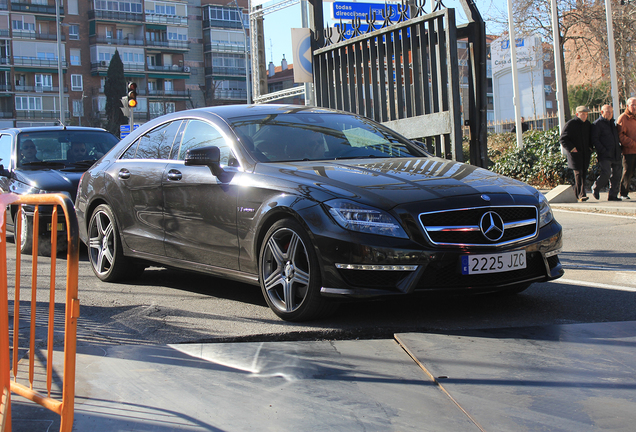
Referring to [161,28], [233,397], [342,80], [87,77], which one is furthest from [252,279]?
[161,28]

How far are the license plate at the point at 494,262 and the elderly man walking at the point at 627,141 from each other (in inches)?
378

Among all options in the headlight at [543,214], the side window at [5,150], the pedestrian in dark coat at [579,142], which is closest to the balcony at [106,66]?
the side window at [5,150]

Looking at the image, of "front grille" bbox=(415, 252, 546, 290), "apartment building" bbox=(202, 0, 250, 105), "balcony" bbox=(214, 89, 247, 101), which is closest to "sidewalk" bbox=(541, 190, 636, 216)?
"front grille" bbox=(415, 252, 546, 290)

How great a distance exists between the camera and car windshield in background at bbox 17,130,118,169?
1002cm

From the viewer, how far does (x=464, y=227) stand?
471 centimetres

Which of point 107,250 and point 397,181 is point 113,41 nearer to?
point 107,250

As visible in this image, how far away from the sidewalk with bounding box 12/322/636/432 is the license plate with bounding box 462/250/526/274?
42cm

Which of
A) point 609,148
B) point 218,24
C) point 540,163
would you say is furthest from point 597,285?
point 218,24

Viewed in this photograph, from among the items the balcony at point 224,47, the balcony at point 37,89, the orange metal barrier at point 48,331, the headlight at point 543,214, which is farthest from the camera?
the balcony at point 224,47

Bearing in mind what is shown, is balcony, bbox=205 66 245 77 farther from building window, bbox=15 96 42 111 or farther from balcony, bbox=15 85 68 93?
building window, bbox=15 96 42 111

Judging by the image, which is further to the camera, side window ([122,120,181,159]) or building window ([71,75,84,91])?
building window ([71,75,84,91])

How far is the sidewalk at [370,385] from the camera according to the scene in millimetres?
3135

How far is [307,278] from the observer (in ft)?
15.9

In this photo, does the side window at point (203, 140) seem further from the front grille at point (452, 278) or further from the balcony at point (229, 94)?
the balcony at point (229, 94)
